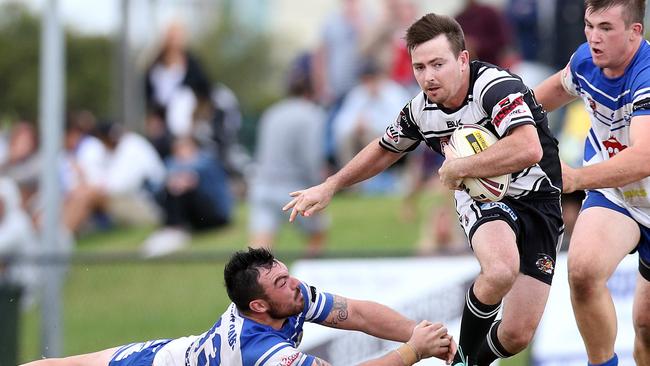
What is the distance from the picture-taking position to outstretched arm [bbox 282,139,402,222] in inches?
253

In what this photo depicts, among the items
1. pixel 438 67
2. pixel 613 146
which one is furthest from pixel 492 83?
pixel 613 146

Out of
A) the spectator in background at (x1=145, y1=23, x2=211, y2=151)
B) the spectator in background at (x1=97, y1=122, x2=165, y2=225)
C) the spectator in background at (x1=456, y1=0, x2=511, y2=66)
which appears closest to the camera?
the spectator in background at (x1=456, y1=0, x2=511, y2=66)

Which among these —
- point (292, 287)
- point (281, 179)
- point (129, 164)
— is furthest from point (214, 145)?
point (292, 287)

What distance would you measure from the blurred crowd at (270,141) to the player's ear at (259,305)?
594 cm

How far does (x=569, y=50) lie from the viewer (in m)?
12.6

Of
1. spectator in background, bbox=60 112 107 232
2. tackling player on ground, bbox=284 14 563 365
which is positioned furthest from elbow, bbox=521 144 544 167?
spectator in background, bbox=60 112 107 232

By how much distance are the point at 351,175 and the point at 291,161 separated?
19.7 feet

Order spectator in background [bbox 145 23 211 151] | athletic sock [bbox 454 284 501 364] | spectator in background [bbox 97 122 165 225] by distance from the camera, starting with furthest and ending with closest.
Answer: spectator in background [bbox 97 122 165 225] < spectator in background [bbox 145 23 211 151] < athletic sock [bbox 454 284 501 364]

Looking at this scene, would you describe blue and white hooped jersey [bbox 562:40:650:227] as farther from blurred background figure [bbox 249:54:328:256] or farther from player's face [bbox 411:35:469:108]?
blurred background figure [bbox 249:54:328:256]

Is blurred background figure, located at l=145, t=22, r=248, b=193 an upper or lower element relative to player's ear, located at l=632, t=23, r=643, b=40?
lower

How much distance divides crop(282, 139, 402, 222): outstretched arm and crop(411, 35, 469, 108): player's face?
2.25 feet

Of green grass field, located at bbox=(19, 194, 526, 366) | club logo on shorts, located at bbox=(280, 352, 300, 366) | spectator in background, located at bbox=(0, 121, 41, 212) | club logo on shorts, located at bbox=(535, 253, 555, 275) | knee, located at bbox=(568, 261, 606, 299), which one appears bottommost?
green grass field, located at bbox=(19, 194, 526, 366)

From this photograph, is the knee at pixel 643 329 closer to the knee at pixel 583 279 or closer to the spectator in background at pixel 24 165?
the knee at pixel 583 279

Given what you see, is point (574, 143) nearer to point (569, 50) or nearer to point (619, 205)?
point (569, 50)
